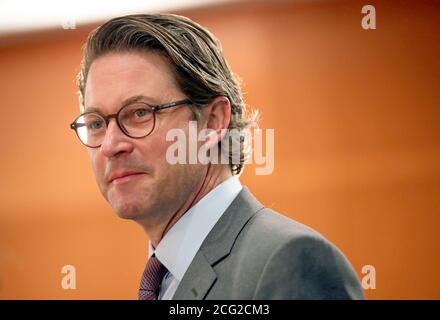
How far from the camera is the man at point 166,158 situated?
115 cm

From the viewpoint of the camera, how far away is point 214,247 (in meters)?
1.17

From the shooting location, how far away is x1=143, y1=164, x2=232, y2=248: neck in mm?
1303

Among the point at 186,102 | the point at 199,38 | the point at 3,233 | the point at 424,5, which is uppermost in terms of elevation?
the point at 424,5

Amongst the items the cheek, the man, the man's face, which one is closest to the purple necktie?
the man

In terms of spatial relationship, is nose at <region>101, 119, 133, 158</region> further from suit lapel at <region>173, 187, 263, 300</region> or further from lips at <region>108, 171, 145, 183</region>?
suit lapel at <region>173, 187, 263, 300</region>

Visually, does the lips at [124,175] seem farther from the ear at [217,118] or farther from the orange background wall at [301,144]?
the orange background wall at [301,144]

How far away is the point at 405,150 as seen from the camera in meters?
2.07

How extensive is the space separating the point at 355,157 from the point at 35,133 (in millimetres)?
1250

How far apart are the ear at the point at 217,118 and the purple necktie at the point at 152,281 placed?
0.99ft

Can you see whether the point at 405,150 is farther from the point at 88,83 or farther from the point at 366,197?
the point at 88,83

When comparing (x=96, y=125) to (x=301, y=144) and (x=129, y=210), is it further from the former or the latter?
(x=301, y=144)

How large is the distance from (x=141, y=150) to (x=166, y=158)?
58mm
